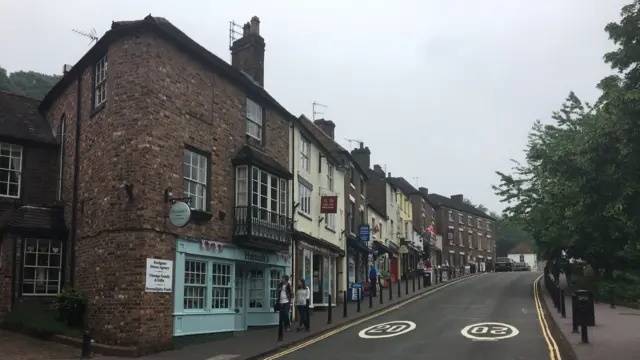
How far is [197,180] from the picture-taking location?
57.5ft

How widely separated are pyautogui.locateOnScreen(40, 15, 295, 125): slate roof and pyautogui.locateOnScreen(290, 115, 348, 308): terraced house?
15.9 ft

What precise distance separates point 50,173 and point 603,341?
1701cm

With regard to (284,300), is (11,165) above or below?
above

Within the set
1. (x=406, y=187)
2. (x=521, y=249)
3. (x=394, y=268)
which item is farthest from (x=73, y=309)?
(x=521, y=249)

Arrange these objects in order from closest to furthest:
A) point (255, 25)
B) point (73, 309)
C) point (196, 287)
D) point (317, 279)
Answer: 1. point (73, 309)
2. point (196, 287)
3. point (255, 25)
4. point (317, 279)

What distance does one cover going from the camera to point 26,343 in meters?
15.5

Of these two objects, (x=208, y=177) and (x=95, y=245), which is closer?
(x=95, y=245)

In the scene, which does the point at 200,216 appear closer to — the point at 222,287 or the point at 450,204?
the point at 222,287

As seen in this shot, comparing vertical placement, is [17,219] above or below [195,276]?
above

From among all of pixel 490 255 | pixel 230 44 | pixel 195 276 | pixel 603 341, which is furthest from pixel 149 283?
pixel 490 255

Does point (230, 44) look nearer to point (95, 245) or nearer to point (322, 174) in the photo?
point (322, 174)

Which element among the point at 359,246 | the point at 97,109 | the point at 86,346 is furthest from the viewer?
the point at 359,246

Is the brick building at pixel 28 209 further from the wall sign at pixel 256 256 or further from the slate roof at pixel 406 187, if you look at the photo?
the slate roof at pixel 406 187

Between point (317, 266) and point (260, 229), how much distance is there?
921cm
